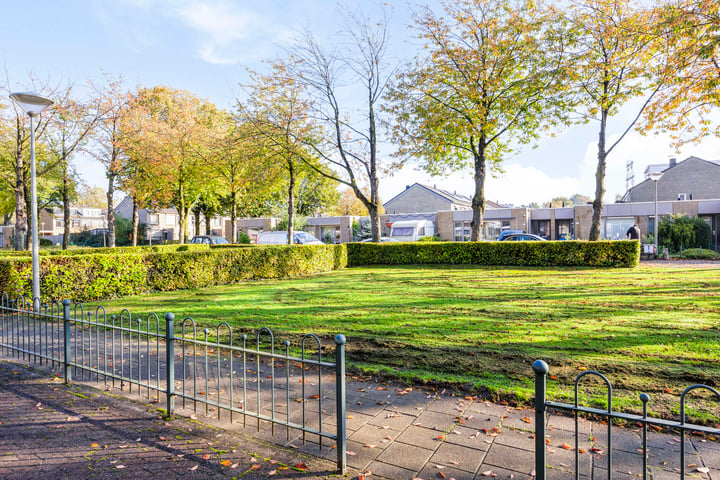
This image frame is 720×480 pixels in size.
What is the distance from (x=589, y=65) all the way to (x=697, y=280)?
1073 centimetres

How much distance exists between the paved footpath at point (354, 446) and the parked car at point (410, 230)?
111 ft

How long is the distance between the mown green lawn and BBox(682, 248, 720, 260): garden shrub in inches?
427

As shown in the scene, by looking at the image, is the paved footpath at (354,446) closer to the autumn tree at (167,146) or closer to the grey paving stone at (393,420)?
the grey paving stone at (393,420)

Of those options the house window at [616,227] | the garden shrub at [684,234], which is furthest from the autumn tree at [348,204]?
the garden shrub at [684,234]

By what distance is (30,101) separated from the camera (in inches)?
340

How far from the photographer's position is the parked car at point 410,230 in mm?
38156

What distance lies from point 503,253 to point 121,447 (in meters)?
19.7

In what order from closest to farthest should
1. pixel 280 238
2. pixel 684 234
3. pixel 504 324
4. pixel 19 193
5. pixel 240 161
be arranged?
pixel 504 324
pixel 19 193
pixel 240 161
pixel 684 234
pixel 280 238

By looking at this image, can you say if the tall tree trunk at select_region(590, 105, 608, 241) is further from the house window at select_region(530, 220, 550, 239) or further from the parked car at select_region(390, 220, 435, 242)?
the house window at select_region(530, 220, 550, 239)

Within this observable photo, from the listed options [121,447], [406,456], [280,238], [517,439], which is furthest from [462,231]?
[121,447]

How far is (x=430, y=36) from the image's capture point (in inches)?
857

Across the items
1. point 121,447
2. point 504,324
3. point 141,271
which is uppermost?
point 141,271

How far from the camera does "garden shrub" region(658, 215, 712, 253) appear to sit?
25.7 m

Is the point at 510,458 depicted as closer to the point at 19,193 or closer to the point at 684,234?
the point at 19,193
